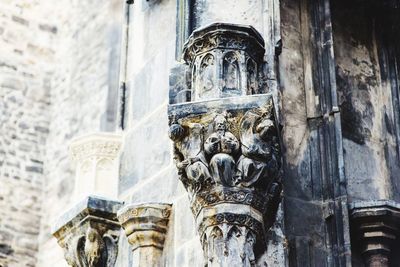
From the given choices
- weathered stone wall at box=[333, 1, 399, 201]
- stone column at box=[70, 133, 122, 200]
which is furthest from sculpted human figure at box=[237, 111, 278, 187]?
A: stone column at box=[70, 133, 122, 200]

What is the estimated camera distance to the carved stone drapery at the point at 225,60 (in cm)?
440

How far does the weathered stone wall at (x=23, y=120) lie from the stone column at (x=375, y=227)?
7.36 meters

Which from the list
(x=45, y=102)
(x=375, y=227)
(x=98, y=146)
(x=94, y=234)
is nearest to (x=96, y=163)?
(x=98, y=146)

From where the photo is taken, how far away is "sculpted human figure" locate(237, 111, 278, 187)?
411cm

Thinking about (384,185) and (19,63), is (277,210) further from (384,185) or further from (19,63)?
(19,63)

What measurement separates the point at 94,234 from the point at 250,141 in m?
Answer: 1.30

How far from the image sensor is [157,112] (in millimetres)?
5141

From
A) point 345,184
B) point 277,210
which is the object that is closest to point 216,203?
point 277,210

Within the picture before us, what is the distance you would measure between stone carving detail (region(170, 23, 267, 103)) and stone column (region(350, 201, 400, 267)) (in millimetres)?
753

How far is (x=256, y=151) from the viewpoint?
4.12 m

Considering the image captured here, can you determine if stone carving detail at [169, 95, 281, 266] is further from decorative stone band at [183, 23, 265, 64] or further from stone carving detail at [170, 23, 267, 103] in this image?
decorative stone band at [183, 23, 265, 64]

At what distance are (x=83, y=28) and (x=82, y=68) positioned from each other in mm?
597

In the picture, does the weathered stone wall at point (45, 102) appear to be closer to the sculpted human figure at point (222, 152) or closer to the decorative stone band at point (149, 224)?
A: the decorative stone band at point (149, 224)

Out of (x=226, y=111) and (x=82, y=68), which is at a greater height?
(x=82, y=68)
